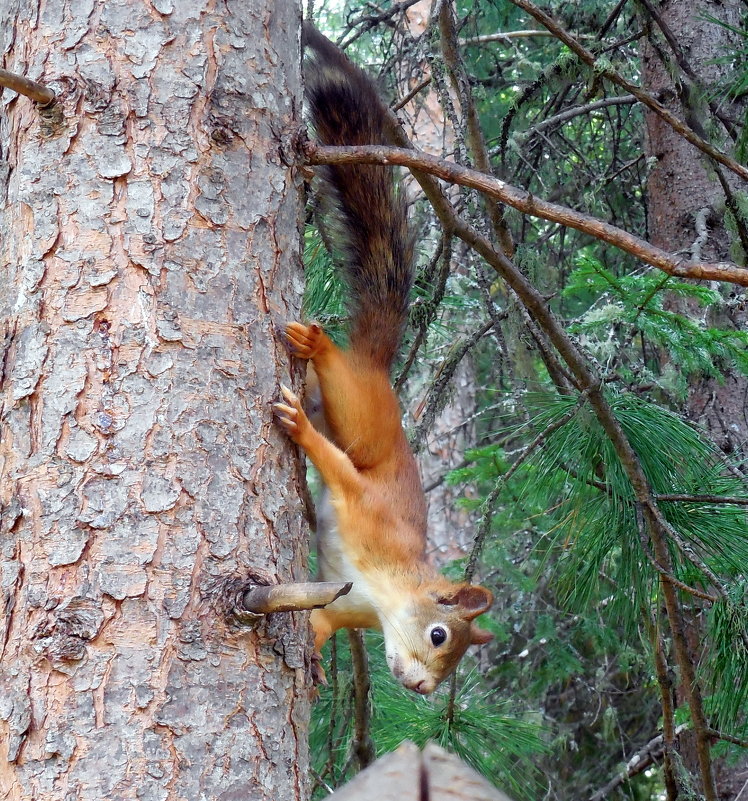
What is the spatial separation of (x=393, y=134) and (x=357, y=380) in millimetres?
600

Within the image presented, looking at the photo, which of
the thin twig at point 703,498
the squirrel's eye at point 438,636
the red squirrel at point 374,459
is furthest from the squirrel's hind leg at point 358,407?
the thin twig at point 703,498

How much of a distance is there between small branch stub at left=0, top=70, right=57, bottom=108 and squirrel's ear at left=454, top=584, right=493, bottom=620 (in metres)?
1.59

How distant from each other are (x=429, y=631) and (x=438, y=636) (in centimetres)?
3

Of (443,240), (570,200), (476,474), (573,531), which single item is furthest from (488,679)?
(443,240)

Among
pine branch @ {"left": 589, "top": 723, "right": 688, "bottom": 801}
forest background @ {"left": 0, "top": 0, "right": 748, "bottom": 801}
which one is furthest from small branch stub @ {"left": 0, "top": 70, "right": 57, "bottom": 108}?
pine branch @ {"left": 589, "top": 723, "right": 688, "bottom": 801}

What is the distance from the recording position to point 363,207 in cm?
251

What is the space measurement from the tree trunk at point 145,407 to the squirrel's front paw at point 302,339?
0.13 feet

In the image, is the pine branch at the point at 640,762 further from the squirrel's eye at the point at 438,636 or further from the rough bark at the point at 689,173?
the squirrel's eye at the point at 438,636

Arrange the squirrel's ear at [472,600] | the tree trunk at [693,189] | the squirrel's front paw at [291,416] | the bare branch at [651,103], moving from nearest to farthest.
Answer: the squirrel's front paw at [291,416]
the bare branch at [651,103]
the squirrel's ear at [472,600]
the tree trunk at [693,189]

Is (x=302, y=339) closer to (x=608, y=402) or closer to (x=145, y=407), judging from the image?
(x=145, y=407)

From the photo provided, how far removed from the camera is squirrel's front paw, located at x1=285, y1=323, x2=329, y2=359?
1.76 m

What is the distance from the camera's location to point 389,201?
255 centimetres

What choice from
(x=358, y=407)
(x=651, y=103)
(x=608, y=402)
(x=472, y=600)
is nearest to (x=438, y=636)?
(x=472, y=600)

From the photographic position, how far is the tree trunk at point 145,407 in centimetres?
138
